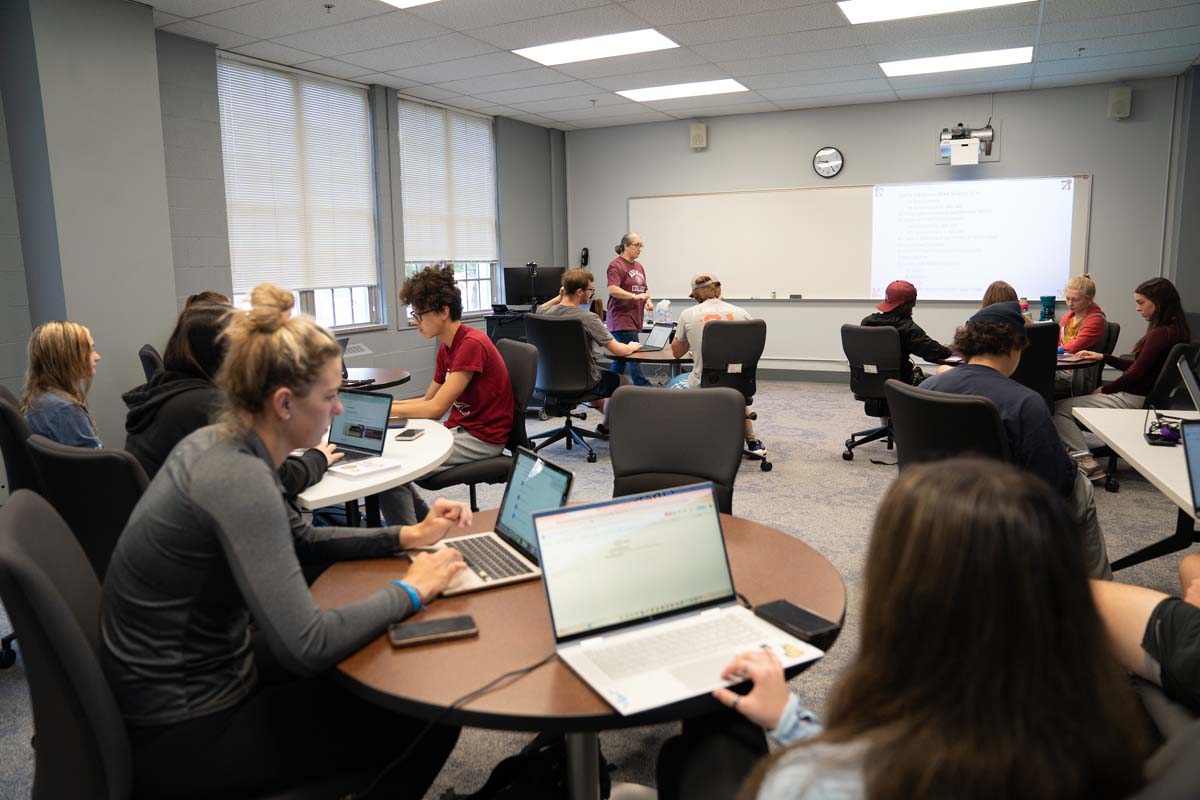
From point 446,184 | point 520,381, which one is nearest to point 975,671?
point 520,381

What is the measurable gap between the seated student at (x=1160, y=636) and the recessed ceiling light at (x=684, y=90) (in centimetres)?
571

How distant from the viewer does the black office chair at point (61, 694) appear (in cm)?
118

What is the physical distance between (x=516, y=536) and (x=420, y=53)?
4.69 m

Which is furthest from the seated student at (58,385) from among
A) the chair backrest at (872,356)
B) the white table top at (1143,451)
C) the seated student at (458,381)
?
the chair backrest at (872,356)

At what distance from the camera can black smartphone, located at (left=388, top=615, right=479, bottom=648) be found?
138 centimetres


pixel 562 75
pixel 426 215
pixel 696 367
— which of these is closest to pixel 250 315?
Result: pixel 696 367

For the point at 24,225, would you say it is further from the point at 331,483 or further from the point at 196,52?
the point at 331,483

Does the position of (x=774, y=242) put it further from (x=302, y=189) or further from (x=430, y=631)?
(x=430, y=631)

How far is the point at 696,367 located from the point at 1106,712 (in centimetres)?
411

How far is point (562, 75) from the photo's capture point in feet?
20.6

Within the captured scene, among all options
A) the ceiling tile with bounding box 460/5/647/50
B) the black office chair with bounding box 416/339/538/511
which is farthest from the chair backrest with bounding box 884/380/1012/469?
the ceiling tile with bounding box 460/5/647/50

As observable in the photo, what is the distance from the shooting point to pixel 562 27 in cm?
499

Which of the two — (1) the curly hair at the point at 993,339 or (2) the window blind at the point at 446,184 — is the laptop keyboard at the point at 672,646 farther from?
(2) the window blind at the point at 446,184

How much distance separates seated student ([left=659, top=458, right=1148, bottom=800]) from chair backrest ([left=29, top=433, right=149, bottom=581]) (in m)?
1.85
